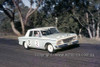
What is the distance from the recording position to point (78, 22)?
39.9 m

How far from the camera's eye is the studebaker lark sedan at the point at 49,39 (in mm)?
10953

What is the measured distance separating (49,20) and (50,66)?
33.6 m

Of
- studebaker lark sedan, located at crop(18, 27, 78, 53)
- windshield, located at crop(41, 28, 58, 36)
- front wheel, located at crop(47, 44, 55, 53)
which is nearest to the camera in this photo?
studebaker lark sedan, located at crop(18, 27, 78, 53)

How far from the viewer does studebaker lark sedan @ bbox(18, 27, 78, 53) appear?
35.9 ft

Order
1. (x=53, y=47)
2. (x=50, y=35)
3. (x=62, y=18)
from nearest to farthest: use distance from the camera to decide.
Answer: (x=53, y=47) → (x=50, y=35) → (x=62, y=18)

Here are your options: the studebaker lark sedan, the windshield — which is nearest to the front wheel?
the studebaker lark sedan

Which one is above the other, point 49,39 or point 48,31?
point 48,31

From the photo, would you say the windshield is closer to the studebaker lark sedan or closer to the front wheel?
the studebaker lark sedan

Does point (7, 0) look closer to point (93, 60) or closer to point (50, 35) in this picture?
point (50, 35)

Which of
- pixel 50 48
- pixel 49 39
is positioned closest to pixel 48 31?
pixel 49 39

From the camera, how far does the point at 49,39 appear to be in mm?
11250

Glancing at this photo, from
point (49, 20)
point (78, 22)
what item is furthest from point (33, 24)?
point (78, 22)

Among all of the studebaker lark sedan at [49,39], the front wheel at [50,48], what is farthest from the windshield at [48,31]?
the front wheel at [50,48]

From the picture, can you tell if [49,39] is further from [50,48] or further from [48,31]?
[48,31]
